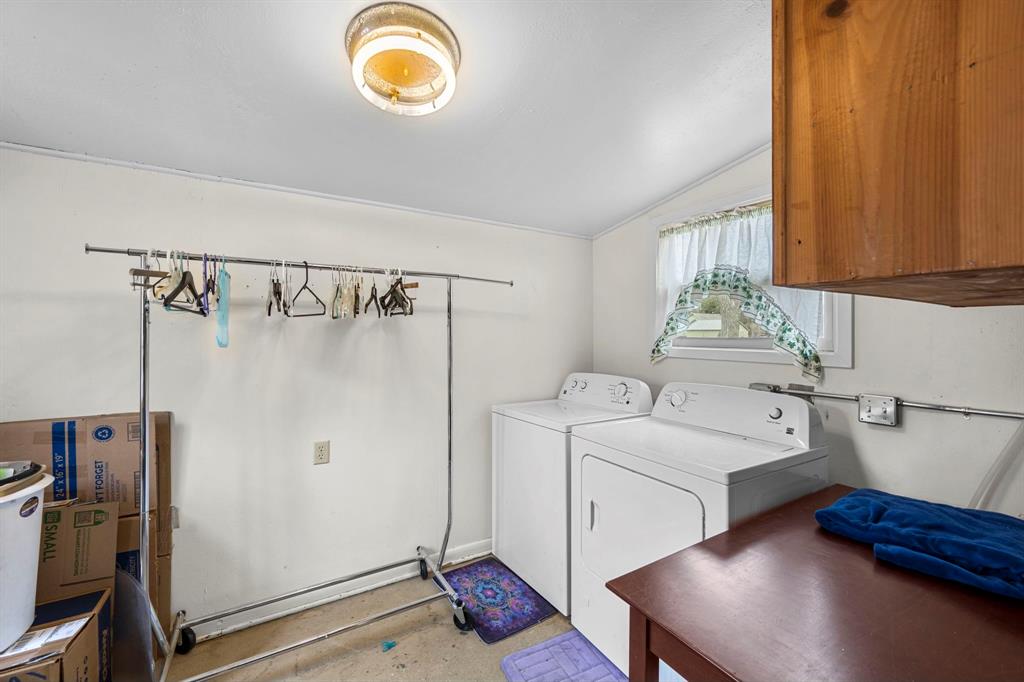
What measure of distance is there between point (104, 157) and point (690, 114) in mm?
2390

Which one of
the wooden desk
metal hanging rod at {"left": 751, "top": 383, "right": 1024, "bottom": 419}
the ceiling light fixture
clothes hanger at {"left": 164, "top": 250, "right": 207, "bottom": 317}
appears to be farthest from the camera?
clothes hanger at {"left": 164, "top": 250, "right": 207, "bottom": 317}

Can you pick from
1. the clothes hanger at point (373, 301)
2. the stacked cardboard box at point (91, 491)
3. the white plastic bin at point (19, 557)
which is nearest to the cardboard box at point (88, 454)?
the stacked cardboard box at point (91, 491)

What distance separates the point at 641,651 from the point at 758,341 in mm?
1704

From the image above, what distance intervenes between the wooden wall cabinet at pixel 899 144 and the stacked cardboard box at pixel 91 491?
86.2 inches

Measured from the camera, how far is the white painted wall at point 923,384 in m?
1.35

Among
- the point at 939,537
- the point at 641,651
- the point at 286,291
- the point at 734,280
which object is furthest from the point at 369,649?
the point at 734,280

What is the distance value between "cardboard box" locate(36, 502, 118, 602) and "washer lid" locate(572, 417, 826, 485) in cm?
188

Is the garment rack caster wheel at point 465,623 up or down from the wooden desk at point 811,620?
down

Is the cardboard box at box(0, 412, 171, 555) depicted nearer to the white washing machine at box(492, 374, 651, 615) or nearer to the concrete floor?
the concrete floor

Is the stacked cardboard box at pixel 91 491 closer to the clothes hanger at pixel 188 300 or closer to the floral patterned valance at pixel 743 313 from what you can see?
the clothes hanger at pixel 188 300

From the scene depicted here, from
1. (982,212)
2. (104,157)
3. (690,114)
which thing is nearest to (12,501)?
(104,157)

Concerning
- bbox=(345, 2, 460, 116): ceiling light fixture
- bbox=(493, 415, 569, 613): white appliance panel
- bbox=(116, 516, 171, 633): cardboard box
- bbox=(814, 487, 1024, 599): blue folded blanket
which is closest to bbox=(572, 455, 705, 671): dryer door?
bbox=(493, 415, 569, 613): white appliance panel

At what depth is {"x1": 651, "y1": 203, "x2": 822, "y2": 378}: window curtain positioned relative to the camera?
1858mm

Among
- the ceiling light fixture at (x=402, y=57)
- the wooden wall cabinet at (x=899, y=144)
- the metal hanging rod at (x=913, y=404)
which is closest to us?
the wooden wall cabinet at (x=899, y=144)
